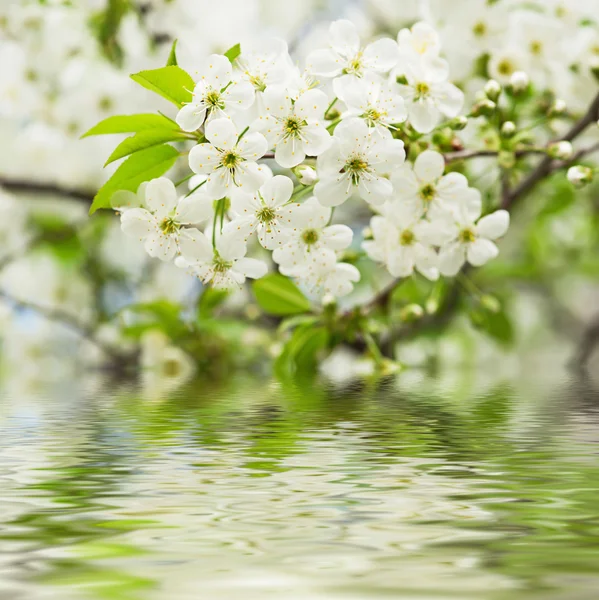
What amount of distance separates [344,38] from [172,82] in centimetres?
13

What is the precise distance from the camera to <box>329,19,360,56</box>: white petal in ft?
2.07

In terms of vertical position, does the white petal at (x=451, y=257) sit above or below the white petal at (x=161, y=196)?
below

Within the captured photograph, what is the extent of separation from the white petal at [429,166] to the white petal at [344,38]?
9 cm

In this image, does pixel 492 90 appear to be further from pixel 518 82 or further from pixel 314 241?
pixel 314 241

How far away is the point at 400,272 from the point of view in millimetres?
732

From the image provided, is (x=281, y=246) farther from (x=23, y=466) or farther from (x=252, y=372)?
(x=252, y=372)

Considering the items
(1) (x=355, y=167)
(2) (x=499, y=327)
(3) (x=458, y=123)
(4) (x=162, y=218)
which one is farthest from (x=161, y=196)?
(2) (x=499, y=327)

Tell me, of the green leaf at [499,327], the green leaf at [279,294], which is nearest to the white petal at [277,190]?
the green leaf at [279,294]

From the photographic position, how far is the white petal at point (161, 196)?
59 centimetres

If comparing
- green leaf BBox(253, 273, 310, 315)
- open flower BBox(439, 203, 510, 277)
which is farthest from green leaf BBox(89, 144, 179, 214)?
green leaf BBox(253, 273, 310, 315)

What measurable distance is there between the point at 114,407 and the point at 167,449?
28 centimetres

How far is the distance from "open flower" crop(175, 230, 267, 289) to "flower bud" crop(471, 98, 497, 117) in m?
0.21

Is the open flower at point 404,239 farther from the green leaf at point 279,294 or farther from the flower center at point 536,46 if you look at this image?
the flower center at point 536,46

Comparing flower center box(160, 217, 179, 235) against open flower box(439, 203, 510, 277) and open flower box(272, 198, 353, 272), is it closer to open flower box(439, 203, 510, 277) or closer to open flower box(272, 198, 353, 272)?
open flower box(272, 198, 353, 272)
